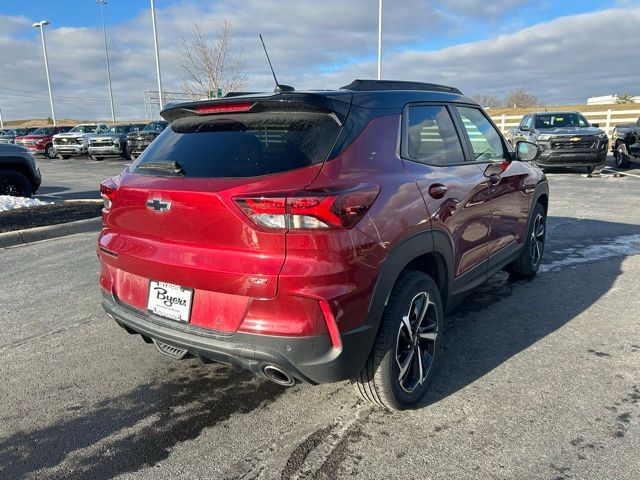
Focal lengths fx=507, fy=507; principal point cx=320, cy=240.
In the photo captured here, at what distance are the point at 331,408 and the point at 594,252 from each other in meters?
4.65

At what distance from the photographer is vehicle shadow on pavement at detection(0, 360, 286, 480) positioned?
2469mm

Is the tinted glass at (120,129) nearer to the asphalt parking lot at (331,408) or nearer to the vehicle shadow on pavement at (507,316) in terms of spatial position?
the asphalt parking lot at (331,408)

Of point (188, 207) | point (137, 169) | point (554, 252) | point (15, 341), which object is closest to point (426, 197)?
point (188, 207)

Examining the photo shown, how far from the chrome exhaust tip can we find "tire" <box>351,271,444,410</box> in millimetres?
420

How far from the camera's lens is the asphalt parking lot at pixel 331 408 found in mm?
2455

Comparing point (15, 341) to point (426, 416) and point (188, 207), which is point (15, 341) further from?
point (426, 416)

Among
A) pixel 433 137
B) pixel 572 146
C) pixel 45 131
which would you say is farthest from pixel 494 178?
pixel 45 131

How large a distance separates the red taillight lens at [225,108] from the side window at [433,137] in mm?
958

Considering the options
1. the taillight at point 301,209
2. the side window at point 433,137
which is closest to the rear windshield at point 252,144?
the taillight at point 301,209

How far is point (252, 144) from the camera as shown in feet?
8.61

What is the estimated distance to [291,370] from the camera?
2.38 m

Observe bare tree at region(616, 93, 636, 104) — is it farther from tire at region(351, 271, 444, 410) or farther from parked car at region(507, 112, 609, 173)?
tire at region(351, 271, 444, 410)

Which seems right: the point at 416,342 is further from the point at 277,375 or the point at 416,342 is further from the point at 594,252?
the point at 594,252

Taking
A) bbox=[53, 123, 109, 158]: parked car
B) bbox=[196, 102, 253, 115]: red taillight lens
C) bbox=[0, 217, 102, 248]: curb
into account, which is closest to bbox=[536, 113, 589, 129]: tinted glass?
bbox=[0, 217, 102, 248]: curb
